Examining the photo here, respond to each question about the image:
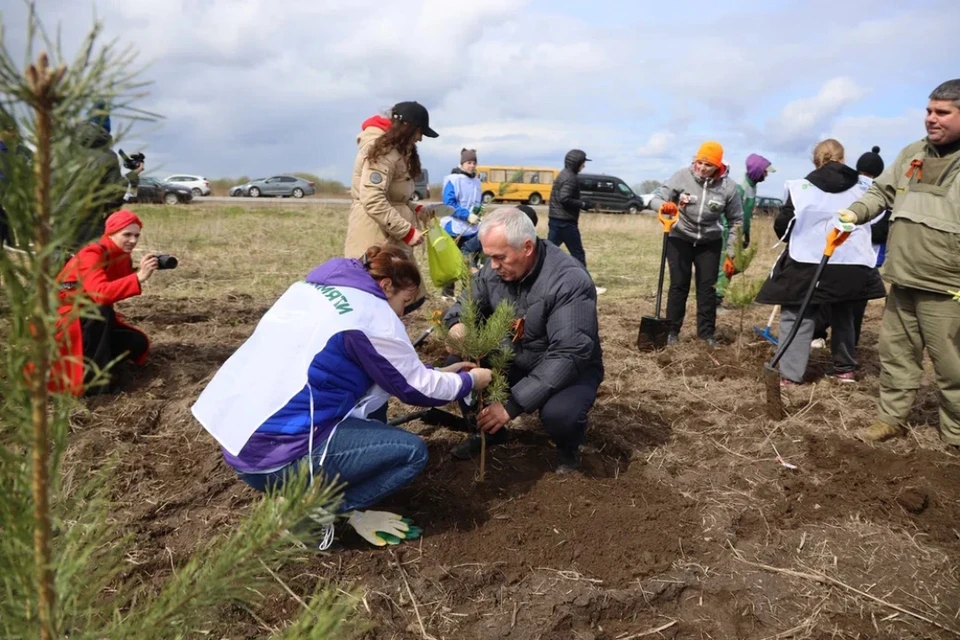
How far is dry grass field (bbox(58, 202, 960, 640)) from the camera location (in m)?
2.55

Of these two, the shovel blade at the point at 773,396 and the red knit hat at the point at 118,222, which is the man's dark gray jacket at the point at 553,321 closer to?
the shovel blade at the point at 773,396

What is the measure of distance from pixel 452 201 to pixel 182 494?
4.51 m

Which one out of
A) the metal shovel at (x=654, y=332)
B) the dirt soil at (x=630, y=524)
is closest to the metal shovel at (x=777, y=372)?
the dirt soil at (x=630, y=524)

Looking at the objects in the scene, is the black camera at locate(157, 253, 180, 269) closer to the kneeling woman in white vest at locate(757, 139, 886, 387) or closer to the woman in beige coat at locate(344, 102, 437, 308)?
the woman in beige coat at locate(344, 102, 437, 308)

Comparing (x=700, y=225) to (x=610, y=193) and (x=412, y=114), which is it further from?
(x=610, y=193)

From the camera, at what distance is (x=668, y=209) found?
19.2 feet

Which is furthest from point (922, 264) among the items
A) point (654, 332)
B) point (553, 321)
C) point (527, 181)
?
point (527, 181)

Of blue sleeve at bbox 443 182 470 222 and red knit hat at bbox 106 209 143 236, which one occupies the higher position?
blue sleeve at bbox 443 182 470 222

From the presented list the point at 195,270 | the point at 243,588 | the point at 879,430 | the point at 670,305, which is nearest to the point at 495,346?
the point at 243,588

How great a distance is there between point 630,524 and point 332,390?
1.45 meters

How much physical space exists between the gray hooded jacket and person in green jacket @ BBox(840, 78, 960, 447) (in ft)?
5.78

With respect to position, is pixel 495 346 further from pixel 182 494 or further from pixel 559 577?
pixel 182 494

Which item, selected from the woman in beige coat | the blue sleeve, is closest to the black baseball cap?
the woman in beige coat

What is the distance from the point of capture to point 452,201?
7113 mm
